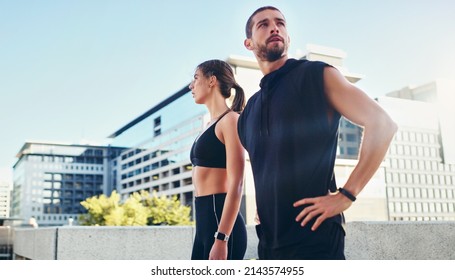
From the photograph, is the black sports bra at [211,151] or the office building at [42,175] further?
the office building at [42,175]

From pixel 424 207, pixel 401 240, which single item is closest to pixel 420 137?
pixel 401 240

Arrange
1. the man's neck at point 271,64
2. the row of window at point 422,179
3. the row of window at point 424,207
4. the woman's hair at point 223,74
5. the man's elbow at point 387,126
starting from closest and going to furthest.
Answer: the man's elbow at point 387,126, the man's neck at point 271,64, the woman's hair at point 223,74, the row of window at point 422,179, the row of window at point 424,207

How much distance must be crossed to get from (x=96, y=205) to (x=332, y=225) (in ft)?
65.5

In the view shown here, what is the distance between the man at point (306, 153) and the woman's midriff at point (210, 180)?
0.34 meters

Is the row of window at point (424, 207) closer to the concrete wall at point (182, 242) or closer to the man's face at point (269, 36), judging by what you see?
the concrete wall at point (182, 242)

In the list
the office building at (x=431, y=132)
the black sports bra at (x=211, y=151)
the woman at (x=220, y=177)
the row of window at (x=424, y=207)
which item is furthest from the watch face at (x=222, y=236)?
the row of window at (x=424, y=207)

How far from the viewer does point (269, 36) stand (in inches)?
69.2

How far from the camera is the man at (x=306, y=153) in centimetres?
145

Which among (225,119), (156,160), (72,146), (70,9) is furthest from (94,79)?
(156,160)

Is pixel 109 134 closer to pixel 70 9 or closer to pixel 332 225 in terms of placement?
pixel 70 9

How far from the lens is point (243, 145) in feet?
6.00
